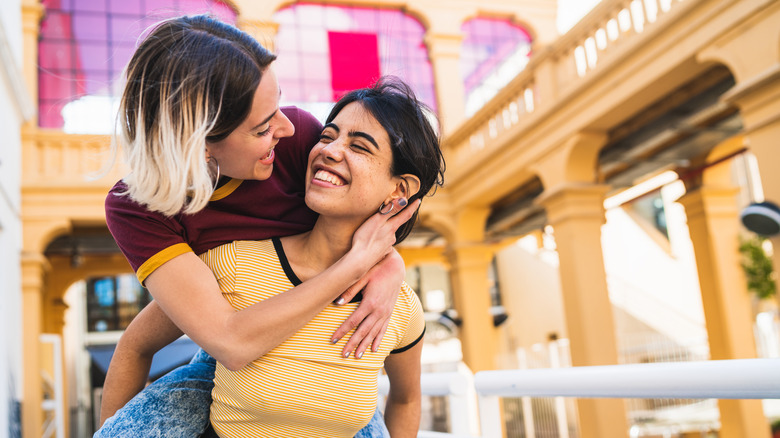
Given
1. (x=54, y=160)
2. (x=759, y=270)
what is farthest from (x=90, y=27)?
(x=759, y=270)

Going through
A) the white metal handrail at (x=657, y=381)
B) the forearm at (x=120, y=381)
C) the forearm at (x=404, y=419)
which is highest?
the forearm at (x=120, y=381)

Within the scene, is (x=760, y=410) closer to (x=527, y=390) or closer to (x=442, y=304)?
(x=527, y=390)

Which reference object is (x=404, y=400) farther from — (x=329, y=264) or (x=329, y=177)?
(x=329, y=177)

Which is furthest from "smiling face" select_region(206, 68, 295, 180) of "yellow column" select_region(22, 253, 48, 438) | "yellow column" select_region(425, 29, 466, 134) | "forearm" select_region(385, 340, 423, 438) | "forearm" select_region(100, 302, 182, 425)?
"yellow column" select_region(425, 29, 466, 134)

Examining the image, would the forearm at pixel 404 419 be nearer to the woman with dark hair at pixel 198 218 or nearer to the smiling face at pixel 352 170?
the woman with dark hair at pixel 198 218

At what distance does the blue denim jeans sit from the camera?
140 cm

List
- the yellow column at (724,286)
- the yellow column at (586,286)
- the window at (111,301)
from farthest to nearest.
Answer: the window at (111,301) < the yellow column at (724,286) < the yellow column at (586,286)

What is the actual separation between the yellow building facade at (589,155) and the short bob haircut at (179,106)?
3.82 metres

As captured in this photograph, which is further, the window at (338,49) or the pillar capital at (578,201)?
the window at (338,49)

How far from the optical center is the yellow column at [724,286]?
27.4ft

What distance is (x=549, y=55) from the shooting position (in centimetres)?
785

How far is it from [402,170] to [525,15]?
12.4 metres

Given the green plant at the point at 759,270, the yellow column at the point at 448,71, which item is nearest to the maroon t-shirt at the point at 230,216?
the yellow column at the point at 448,71

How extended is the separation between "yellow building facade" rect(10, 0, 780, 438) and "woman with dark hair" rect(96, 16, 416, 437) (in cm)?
371
